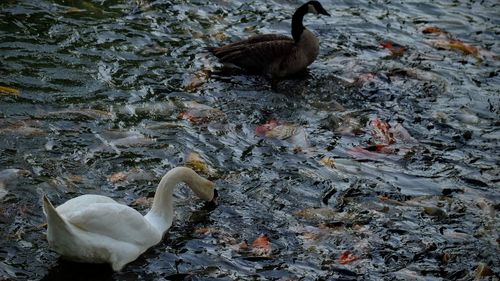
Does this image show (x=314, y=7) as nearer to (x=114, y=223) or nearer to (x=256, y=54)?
(x=256, y=54)

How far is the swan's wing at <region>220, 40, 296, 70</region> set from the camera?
35.6 feet

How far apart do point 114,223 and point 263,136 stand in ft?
9.69

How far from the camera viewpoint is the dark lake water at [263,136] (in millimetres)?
7266

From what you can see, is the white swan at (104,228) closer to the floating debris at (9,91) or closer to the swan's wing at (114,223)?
the swan's wing at (114,223)

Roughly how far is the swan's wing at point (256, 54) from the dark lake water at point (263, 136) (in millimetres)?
213

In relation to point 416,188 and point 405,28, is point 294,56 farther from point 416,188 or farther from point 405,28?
point 416,188

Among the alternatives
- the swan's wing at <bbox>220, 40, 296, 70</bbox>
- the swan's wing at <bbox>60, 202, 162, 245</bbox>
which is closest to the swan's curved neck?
the swan's wing at <bbox>60, 202, 162, 245</bbox>

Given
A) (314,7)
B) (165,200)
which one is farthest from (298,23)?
(165,200)

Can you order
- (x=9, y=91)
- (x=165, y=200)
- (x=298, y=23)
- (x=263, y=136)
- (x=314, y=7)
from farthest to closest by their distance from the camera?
(x=314, y=7) < (x=298, y=23) < (x=9, y=91) < (x=263, y=136) < (x=165, y=200)

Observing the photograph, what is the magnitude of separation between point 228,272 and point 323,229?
3.67 ft


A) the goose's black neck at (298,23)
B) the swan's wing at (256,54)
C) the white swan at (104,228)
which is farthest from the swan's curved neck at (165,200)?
the goose's black neck at (298,23)

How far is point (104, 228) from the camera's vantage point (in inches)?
265

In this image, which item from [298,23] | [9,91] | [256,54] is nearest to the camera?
[9,91]

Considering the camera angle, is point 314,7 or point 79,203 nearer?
point 79,203
